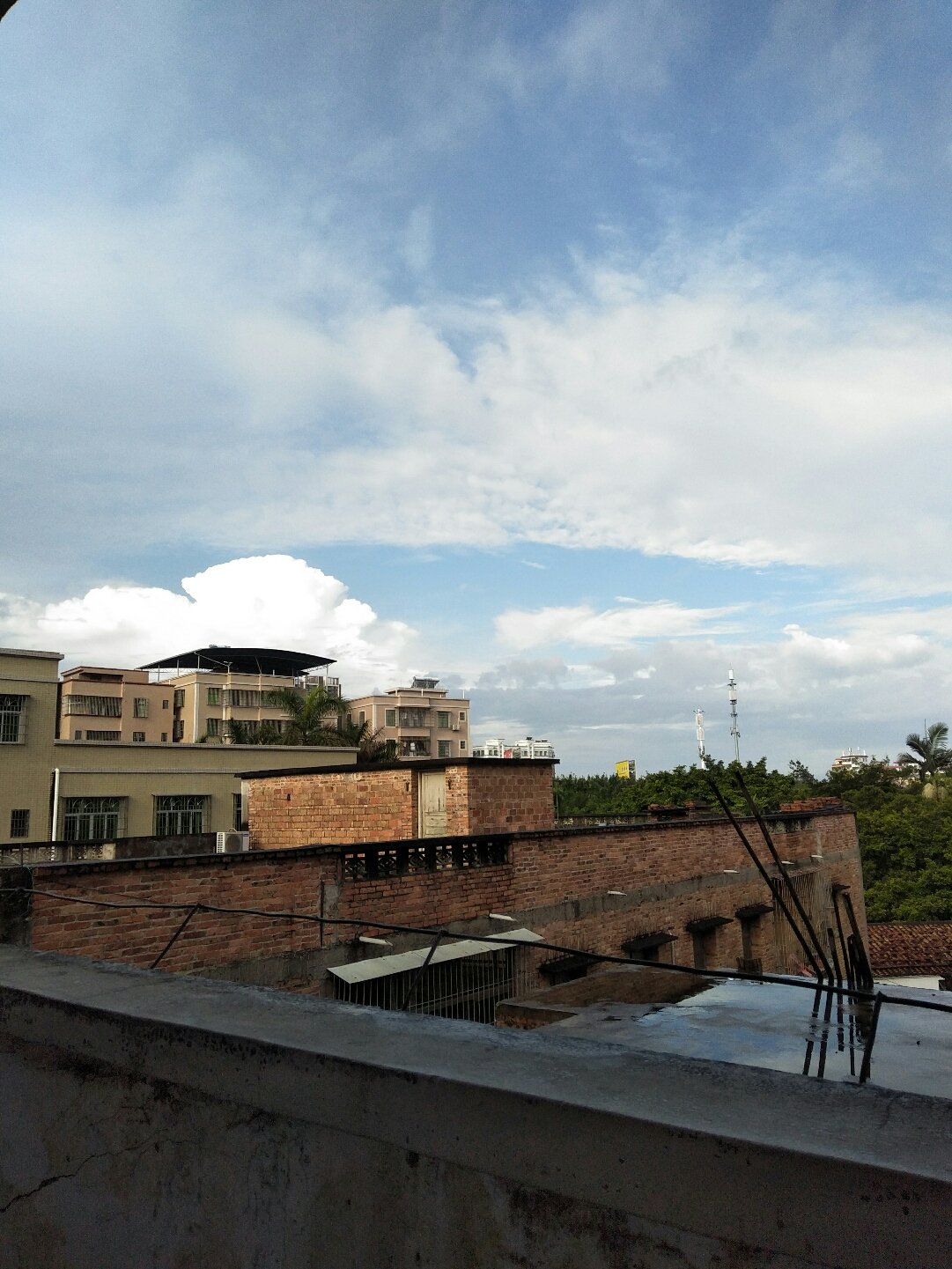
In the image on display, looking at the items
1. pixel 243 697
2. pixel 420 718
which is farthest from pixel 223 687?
pixel 420 718

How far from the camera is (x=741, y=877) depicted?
18891 millimetres

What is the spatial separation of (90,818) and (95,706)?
28193 millimetres

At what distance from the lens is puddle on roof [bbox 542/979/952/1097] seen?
3.37 meters

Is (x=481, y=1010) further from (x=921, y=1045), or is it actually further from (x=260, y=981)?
(x=921, y=1045)

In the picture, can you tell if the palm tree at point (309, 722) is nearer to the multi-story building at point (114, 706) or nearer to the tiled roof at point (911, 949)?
the multi-story building at point (114, 706)

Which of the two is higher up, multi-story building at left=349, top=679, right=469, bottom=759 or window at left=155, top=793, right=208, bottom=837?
multi-story building at left=349, top=679, right=469, bottom=759

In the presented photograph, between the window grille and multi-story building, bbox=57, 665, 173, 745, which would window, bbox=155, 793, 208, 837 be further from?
multi-story building, bbox=57, 665, 173, 745

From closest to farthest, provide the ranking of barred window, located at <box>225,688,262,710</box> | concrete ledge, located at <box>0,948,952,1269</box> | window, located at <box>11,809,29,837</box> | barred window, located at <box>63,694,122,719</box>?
concrete ledge, located at <box>0,948,952,1269</box>, window, located at <box>11,809,29,837</box>, barred window, located at <box>63,694,122,719</box>, barred window, located at <box>225,688,262,710</box>

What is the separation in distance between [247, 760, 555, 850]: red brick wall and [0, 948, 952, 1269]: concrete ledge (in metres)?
13.8

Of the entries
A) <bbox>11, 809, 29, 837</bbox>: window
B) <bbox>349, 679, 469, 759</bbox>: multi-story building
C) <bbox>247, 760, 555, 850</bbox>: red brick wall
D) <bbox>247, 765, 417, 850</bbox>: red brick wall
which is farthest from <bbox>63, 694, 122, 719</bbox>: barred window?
<bbox>247, 760, 555, 850</bbox>: red brick wall

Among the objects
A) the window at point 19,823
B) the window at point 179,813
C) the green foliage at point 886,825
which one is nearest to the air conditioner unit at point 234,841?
the window at point 179,813

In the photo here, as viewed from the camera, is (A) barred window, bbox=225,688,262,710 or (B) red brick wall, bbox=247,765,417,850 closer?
(B) red brick wall, bbox=247,765,417,850

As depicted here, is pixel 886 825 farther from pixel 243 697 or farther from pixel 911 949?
pixel 243 697

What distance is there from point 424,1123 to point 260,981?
8.90 m
